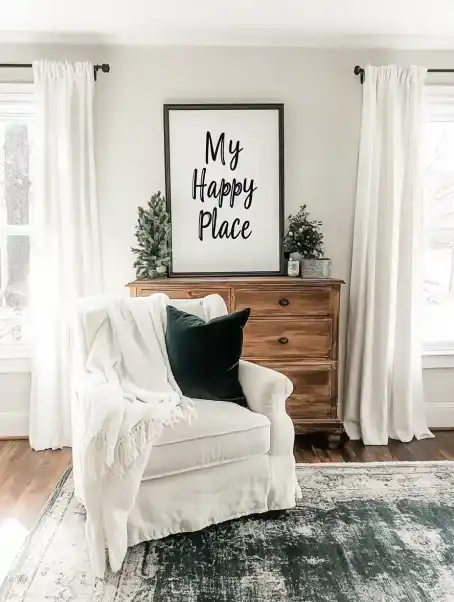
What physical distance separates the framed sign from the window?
3.00 feet

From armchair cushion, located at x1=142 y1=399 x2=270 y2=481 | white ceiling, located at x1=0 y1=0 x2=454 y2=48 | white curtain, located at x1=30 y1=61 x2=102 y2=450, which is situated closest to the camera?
armchair cushion, located at x1=142 y1=399 x2=270 y2=481

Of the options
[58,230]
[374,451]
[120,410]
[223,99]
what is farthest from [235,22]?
[374,451]

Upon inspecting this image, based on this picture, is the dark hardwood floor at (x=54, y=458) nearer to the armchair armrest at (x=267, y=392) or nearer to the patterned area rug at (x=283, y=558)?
the patterned area rug at (x=283, y=558)

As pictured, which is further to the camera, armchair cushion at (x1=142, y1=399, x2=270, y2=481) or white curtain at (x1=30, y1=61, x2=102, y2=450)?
white curtain at (x1=30, y1=61, x2=102, y2=450)

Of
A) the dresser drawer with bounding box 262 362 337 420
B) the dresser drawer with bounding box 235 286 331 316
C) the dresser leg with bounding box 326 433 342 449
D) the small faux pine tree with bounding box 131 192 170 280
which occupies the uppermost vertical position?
the small faux pine tree with bounding box 131 192 170 280

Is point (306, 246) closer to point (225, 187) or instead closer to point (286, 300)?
point (286, 300)

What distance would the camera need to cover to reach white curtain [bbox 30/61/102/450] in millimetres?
3660

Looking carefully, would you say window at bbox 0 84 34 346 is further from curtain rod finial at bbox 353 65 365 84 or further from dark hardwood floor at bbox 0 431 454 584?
curtain rod finial at bbox 353 65 365 84

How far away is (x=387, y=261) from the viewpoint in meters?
3.81

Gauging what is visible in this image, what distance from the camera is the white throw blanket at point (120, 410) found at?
7.32ft

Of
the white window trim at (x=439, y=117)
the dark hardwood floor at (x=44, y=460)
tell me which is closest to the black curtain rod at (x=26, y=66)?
the white window trim at (x=439, y=117)

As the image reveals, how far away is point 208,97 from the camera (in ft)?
12.6

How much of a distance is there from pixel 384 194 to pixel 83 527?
2540 mm

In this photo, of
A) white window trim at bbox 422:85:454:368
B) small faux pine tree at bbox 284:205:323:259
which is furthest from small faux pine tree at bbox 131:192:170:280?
white window trim at bbox 422:85:454:368
